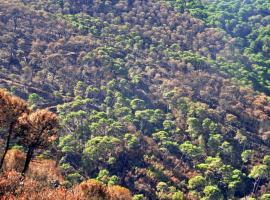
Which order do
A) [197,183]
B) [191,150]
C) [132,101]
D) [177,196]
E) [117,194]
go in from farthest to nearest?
1. [132,101]
2. [191,150]
3. [197,183]
4. [177,196]
5. [117,194]

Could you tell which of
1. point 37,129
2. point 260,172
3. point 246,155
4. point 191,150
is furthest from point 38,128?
point 246,155

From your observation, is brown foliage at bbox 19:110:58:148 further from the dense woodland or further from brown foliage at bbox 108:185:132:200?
brown foliage at bbox 108:185:132:200

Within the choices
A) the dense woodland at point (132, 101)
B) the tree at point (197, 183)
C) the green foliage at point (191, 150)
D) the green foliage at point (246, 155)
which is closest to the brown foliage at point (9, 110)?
the dense woodland at point (132, 101)

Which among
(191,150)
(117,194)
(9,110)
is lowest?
(191,150)

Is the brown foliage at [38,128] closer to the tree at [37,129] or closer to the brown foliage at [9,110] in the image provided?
the tree at [37,129]

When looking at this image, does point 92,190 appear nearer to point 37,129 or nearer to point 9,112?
point 37,129

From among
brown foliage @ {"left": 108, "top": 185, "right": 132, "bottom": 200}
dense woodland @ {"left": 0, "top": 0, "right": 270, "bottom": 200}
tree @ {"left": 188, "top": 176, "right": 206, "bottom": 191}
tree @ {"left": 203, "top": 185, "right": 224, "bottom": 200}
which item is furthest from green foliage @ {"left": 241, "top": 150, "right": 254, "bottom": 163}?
brown foliage @ {"left": 108, "top": 185, "right": 132, "bottom": 200}

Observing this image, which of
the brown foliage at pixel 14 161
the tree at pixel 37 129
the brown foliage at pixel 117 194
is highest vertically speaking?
the tree at pixel 37 129

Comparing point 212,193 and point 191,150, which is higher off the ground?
point 191,150
